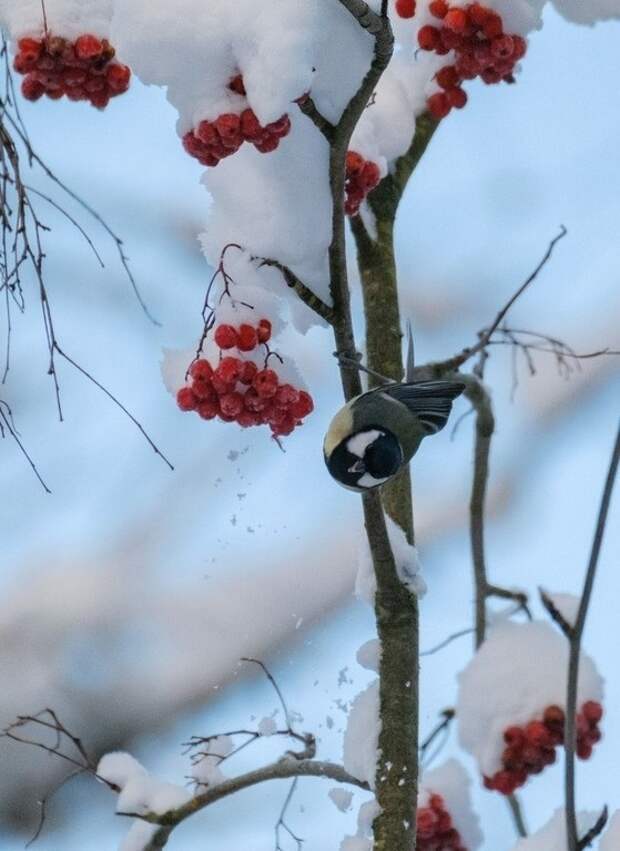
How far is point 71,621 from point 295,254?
137 inches

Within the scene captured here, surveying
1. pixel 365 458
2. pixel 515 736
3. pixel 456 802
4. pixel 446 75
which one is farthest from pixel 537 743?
pixel 446 75

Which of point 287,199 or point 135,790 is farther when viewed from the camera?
point 135,790

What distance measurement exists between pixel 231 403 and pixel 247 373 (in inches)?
1.7

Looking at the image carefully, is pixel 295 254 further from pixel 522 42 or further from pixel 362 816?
pixel 362 816

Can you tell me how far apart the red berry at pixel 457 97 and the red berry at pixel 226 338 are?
571 mm

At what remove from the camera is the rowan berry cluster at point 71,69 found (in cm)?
170

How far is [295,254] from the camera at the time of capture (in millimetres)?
1535

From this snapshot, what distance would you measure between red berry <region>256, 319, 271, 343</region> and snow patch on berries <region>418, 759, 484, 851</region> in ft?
3.15

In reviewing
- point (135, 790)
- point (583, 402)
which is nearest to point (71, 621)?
point (583, 402)

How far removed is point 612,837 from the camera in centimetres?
155

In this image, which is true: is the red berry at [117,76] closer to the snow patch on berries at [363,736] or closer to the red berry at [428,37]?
the red berry at [428,37]

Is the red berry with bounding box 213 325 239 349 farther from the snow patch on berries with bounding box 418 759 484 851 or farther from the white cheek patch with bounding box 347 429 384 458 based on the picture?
the snow patch on berries with bounding box 418 759 484 851

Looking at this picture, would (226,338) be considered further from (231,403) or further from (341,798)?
(341,798)

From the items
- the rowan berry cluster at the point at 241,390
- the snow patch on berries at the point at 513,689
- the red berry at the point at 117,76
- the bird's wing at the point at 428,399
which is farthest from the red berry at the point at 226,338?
the snow patch on berries at the point at 513,689
